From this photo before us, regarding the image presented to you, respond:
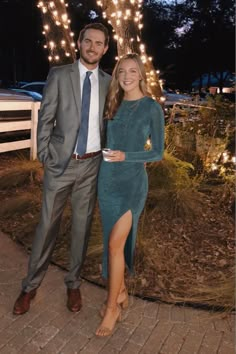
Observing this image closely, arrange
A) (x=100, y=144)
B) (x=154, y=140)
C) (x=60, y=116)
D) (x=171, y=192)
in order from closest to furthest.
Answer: (x=154, y=140) < (x=60, y=116) < (x=100, y=144) < (x=171, y=192)

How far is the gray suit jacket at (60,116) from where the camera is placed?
3049 mm

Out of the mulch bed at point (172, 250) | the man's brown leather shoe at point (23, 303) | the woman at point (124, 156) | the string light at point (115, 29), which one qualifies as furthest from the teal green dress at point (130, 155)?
the string light at point (115, 29)

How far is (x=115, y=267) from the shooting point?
123 inches

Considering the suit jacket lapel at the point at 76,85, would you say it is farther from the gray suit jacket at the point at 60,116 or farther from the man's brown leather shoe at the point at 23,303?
the man's brown leather shoe at the point at 23,303

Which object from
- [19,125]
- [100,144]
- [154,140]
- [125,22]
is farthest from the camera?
[19,125]

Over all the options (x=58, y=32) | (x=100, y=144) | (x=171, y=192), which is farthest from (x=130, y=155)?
(x=58, y=32)

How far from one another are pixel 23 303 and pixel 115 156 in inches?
57.6

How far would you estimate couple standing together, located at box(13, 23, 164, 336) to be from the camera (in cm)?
299

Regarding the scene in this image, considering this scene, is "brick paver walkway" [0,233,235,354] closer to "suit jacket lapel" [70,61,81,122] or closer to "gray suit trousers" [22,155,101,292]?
"gray suit trousers" [22,155,101,292]

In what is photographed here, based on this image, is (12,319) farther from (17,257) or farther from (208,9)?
(208,9)

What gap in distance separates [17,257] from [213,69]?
44.0 m

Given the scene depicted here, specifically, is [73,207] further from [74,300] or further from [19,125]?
[19,125]

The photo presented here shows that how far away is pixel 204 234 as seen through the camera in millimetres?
5074

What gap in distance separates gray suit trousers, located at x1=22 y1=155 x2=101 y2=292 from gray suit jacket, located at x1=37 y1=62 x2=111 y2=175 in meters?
0.11
